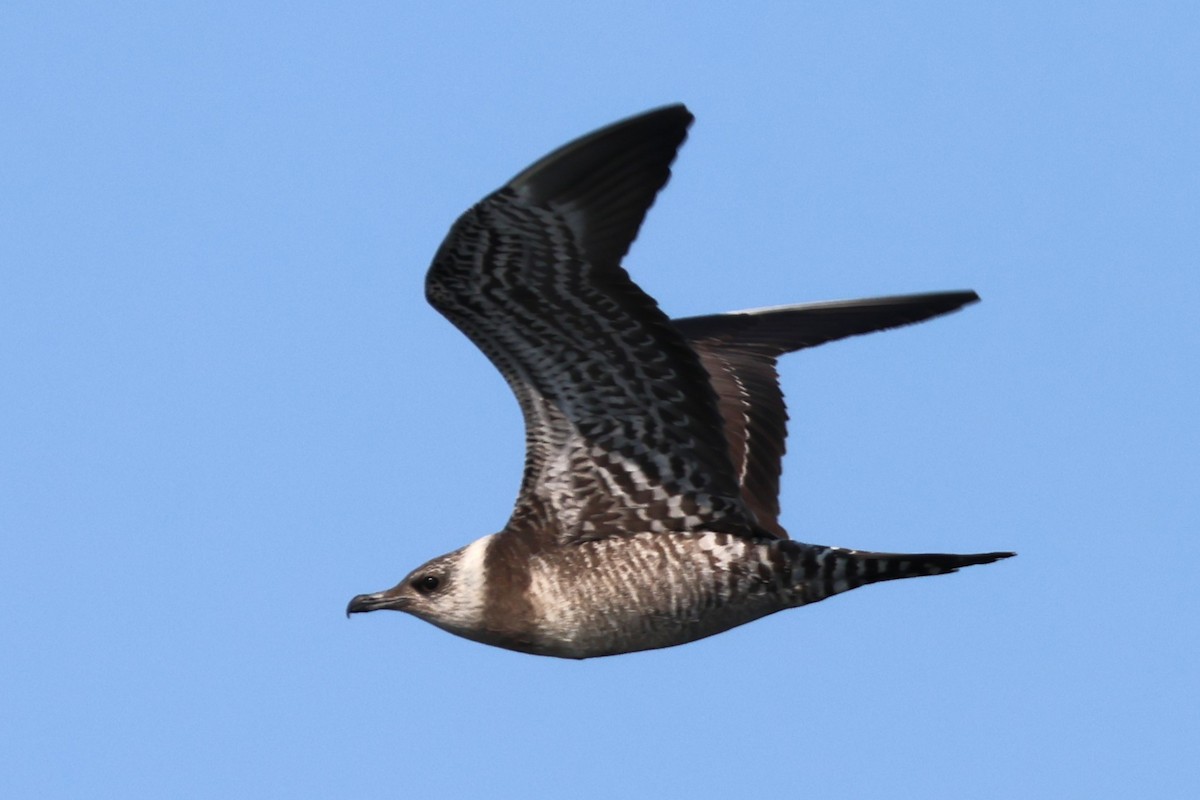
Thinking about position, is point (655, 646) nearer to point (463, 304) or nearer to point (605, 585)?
point (605, 585)

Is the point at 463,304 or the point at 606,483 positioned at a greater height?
the point at 463,304

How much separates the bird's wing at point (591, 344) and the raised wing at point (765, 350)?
0.77 metres

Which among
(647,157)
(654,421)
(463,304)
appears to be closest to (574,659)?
(654,421)

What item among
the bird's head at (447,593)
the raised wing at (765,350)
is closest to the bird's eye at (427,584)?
the bird's head at (447,593)

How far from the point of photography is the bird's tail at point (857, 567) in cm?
909

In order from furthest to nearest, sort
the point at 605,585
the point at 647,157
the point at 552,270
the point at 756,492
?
the point at 756,492 → the point at 605,585 → the point at 552,270 → the point at 647,157

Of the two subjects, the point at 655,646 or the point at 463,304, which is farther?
the point at 655,646

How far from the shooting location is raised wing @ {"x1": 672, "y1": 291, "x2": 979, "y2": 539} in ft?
34.3

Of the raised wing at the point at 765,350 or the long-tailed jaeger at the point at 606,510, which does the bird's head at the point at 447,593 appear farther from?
the raised wing at the point at 765,350

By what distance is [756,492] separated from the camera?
33.9 feet

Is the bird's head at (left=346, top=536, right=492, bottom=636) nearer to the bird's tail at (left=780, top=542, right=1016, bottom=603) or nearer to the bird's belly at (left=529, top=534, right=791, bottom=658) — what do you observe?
the bird's belly at (left=529, top=534, right=791, bottom=658)

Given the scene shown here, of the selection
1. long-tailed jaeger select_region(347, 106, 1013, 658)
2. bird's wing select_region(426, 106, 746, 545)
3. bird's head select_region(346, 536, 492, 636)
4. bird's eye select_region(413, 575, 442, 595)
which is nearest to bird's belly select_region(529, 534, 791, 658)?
long-tailed jaeger select_region(347, 106, 1013, 658)

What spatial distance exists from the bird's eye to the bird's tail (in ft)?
5.90

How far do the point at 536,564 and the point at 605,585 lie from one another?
383 mm
